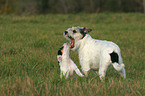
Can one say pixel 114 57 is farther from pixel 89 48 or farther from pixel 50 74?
pixel 50 74

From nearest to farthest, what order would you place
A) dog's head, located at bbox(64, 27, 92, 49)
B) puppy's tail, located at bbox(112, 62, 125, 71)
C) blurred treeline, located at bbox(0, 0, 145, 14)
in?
puppy's tail, located at bbox(112, 62, 125, 71), dog's head, located at bbox(64, 27, 92, 49), blurred treeline, located at bbox(0, 0, 145, 14)

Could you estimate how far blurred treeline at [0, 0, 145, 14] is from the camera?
4117 centimetres

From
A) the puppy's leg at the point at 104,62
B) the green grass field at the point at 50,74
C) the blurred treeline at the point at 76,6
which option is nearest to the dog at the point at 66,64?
the green grass field at the point at 50,74

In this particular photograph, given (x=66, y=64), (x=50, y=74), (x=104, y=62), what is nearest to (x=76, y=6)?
(x=50, y=74)

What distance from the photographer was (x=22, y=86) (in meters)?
3.71

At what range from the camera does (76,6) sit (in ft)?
157

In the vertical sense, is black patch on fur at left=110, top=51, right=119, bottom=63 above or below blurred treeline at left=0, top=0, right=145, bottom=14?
below

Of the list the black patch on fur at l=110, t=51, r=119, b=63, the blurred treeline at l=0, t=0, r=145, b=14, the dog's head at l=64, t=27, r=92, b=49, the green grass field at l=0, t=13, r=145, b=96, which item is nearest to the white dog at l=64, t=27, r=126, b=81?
the dog's head at l=64, t=27, r=92, b=49

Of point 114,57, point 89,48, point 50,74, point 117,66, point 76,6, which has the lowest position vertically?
point 50,74

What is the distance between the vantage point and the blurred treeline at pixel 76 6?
1621 inches

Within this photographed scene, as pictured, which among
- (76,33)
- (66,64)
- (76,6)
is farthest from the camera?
(76,6)

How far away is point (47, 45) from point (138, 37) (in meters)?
4.90

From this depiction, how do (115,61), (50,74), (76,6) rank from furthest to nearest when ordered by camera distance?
(76,6) < (50,74) < (115,61)

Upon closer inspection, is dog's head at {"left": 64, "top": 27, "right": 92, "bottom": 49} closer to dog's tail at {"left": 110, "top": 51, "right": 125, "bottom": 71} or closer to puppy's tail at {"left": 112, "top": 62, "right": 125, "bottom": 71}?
dog's tail at {"left": 110, "top": 51, "right": 125, "bottom": 71}
